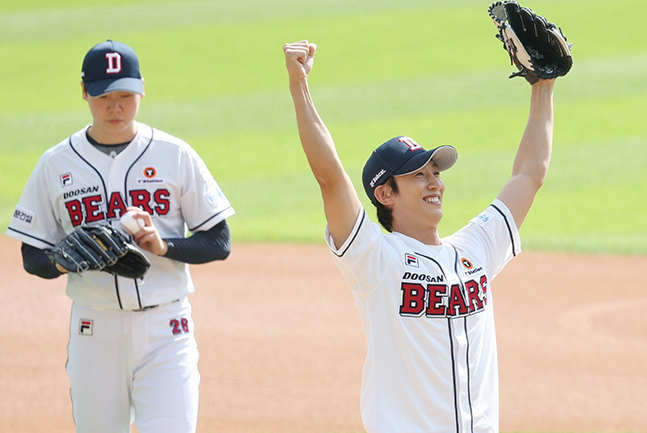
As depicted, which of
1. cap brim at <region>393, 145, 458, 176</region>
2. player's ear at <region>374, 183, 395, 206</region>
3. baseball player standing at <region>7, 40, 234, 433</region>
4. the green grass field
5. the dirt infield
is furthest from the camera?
the green grass field

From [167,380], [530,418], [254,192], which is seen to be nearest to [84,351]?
[167,380]

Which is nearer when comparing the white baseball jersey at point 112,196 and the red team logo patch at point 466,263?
the red team logo patch at point 466,263

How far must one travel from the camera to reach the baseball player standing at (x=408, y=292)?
2793mm

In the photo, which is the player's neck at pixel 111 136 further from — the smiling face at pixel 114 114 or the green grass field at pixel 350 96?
the green grass field at pixel 350 96

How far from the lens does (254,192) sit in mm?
11758

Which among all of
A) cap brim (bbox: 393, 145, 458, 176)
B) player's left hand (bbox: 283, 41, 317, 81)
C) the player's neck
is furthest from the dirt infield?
player's left hand (bbox: 283, 41, 317, 81)

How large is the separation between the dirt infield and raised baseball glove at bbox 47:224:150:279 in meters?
2.25

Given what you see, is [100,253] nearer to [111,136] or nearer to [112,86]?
[111,136]

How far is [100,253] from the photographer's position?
10.8ft

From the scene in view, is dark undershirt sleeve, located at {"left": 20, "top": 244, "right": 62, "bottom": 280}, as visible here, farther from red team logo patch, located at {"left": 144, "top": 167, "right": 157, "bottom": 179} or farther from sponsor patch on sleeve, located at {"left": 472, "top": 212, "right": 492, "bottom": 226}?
sponsor patch on sleeve, located at {"left": 472, "top": 212, "right": 492, "bottom": 226}

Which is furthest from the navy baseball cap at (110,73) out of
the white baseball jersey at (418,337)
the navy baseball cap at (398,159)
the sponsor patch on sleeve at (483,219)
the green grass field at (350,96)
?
the green grass field at (350,96)

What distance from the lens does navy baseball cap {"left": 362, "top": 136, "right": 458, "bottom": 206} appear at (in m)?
2.96

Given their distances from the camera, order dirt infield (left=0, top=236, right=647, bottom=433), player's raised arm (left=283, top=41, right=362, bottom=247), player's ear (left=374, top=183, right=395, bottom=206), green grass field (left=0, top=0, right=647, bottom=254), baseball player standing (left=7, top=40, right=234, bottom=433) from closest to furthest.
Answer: player's raised arm (left=283, top=41, right=362, bottom=247) < player's ear (left=374, top=183, right=395, bottom=206) < baseball player standing (left=7, top=40, right=234, bottom=433) < dirt infield (left=0, top=236, right=647, bottom=433) < green grass field (left=0, top=0, right=647, bottom=254)

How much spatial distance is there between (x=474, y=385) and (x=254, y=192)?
9.05 metres
